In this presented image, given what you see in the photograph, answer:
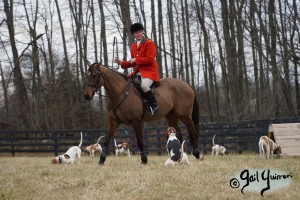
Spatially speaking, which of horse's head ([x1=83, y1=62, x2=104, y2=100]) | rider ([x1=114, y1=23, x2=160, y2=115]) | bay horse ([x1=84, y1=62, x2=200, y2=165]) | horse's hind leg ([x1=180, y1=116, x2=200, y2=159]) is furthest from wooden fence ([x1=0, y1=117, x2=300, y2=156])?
horse's head ([x1=83, y1=62, x2=104, y2=100])

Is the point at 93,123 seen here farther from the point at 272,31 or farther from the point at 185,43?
the point at 272,31

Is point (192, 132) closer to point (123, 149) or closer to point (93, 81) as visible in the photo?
point (93, 81)

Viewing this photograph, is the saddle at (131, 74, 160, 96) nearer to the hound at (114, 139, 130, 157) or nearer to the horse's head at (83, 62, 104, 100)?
the horse's head at (83, 62, 104, 100)

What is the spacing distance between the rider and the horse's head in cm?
62

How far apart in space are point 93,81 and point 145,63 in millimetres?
1183

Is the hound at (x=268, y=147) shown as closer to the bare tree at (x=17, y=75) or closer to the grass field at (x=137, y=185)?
the grass field at (x=137, y=185)

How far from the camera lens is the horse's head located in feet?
27.3

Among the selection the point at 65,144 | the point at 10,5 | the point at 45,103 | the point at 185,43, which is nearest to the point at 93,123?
the point at 45,103

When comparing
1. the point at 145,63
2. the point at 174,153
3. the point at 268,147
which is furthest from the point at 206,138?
the point at 174,153

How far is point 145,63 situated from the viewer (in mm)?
8797

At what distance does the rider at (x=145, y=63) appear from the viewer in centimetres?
868

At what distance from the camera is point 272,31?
1881 centimetres

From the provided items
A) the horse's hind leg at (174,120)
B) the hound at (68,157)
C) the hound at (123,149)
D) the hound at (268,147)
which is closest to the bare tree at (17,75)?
the hound at (123,149)

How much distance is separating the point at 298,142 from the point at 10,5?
19337 mm
